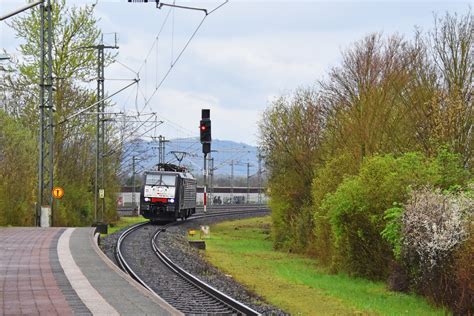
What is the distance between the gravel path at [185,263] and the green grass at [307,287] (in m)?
0.45

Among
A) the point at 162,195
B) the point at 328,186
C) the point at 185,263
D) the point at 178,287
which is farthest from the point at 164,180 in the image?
the point at 178,287

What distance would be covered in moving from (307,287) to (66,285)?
7324 millimetres

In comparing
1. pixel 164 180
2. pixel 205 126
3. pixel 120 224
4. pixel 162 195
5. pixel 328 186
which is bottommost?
pixel 120 224

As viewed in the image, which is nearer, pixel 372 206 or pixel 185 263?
pixel 372 206

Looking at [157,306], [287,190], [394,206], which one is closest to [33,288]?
[157,306]

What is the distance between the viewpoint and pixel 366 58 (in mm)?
32031

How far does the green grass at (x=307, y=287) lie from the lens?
16250mm

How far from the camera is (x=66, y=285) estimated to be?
15.0 meters

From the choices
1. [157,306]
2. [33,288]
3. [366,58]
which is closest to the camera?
[157,306]

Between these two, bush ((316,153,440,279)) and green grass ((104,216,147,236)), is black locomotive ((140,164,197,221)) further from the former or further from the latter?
bush ((316,153,440,279))

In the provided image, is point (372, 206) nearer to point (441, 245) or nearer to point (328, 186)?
point (441, 245)

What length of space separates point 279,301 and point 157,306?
472cm

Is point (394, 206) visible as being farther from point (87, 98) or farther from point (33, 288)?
point (87, 98)

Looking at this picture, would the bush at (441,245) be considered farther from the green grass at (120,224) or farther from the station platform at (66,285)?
the green grass at (120,224)
